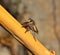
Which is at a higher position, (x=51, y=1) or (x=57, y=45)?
(x=51, y=1)

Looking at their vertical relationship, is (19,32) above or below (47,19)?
above

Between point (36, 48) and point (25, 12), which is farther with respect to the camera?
point (25, 12)

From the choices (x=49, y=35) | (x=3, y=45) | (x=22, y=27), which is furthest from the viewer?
(x=49, y=35)

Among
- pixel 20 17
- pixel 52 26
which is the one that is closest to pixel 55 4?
pixel 52 26

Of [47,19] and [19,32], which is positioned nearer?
[19,32]

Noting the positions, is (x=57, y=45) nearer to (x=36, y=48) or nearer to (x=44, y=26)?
(x=44, y=26)

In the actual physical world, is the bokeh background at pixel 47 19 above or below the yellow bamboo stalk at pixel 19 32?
below

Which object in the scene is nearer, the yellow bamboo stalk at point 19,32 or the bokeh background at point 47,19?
the yellow bamboo stalk at point 19,32

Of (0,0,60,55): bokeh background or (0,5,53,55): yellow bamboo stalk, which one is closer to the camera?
(0,5,53,55): yellow bamboo stalk
